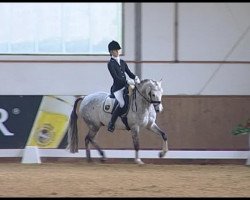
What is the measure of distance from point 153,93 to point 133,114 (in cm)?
68

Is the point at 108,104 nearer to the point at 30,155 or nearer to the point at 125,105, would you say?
the point at 125,105

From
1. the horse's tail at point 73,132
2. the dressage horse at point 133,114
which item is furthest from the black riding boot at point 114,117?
the horse's tail at point 73,132

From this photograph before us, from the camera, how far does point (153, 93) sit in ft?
40.4

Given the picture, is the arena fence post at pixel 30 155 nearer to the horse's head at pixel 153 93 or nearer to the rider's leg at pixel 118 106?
the rider's leg at pixel 118 106

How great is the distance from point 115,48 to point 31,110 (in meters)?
2.58

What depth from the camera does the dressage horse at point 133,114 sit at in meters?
12.4

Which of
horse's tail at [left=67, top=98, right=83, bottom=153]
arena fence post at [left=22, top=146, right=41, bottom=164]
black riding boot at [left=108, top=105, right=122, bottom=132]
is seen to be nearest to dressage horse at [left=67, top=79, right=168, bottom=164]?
horse's tail at [left=67, top=98, right=83, bottom=153]

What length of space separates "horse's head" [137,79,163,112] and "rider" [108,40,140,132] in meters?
0.22

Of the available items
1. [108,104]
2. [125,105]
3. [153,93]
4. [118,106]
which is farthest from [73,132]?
[153,93]

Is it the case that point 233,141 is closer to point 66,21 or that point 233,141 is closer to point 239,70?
point 239,70

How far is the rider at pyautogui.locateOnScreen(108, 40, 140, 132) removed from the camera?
12.5 m

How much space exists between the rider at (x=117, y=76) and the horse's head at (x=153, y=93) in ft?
0.71

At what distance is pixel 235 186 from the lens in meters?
9.96

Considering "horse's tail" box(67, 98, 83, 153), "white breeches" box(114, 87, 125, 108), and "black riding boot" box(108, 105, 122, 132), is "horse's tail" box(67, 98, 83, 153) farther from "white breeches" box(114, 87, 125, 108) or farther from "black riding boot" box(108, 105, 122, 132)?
"white breeches" box(114, 87, 125, 108)
